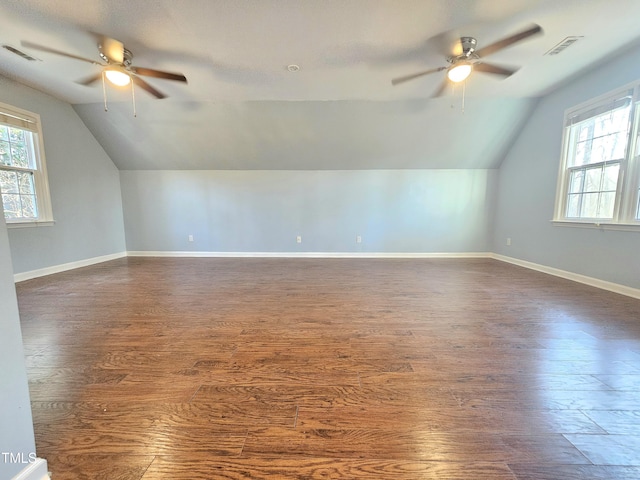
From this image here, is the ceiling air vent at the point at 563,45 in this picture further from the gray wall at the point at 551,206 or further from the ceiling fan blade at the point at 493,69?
the gray wall at the point at 551,206

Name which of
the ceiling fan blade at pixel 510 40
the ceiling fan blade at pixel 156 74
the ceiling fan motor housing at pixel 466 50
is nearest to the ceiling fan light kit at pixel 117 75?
the ceiling fan blade at pixel 156 74

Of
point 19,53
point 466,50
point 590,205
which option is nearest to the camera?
point 466,50

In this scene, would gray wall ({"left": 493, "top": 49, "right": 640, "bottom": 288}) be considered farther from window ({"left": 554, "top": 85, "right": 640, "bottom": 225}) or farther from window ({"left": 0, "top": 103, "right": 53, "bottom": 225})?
window ({"left": 0, "top": 103, "right": 53, "bottom": 225})

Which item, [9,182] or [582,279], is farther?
[9,182]

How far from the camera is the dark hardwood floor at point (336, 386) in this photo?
942mm

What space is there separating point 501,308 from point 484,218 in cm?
332

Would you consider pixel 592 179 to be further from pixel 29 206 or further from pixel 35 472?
pixel 29 206

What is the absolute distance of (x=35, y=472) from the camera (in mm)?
797

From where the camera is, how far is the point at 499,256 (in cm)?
497

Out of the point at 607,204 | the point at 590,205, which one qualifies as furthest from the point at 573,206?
the point at 607,204

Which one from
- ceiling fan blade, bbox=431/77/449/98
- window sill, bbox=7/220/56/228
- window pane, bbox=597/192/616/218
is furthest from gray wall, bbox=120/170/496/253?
window pane, bbox=597/192/616/218

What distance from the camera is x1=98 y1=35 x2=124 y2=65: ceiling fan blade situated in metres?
2.38

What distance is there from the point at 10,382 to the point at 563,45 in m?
4.59

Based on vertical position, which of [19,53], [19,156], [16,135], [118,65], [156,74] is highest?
[19,53]
